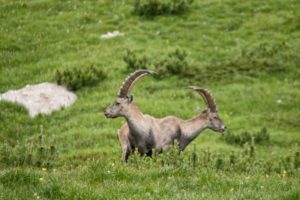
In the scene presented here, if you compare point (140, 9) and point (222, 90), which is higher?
point (140, 9)

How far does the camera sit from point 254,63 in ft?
92.9

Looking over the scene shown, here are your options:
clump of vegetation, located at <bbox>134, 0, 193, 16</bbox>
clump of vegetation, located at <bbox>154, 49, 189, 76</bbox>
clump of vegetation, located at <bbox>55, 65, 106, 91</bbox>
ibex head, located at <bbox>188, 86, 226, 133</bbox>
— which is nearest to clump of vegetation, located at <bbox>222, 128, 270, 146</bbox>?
ibex head, located at <bbox>188, 86, 226, 133</bbox>

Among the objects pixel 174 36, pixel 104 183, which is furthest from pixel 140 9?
pixel 104 183

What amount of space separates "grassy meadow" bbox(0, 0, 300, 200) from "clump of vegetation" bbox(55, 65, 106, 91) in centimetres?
21

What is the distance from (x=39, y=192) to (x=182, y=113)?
14.0 m

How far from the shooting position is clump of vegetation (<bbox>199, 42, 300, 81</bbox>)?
27.7 m

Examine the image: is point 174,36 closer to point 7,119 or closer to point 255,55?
point 255,55

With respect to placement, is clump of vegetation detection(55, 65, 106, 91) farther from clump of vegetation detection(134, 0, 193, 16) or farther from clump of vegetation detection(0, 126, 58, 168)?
clump of vegetation detection(0, 126, 58, 168)

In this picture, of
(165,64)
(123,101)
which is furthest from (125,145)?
(165,64)

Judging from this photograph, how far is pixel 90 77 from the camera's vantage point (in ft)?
87.0

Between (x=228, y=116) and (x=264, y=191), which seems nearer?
(x=264, y=191)

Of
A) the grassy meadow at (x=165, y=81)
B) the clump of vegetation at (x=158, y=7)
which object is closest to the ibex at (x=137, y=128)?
the grassy meadow at (x=165, y=81)

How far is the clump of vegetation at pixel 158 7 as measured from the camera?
1305 inches

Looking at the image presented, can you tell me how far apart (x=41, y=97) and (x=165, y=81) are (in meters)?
4.84
